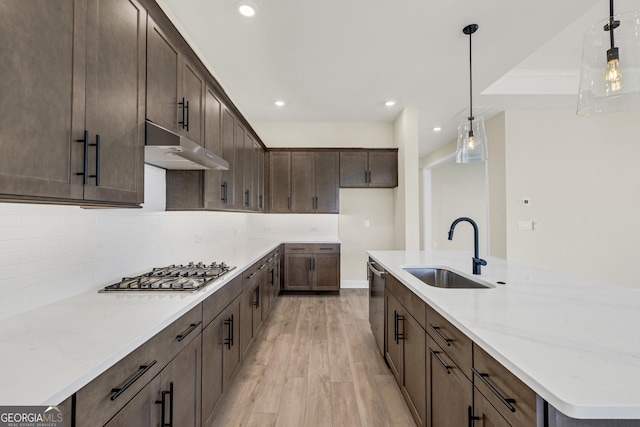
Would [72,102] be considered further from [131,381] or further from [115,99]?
[131,381]

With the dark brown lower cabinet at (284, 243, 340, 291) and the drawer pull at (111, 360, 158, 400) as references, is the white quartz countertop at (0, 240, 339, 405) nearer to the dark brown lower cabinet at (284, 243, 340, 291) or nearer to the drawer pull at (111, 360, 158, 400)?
the drawer pull at (111, 360, 158, 400)

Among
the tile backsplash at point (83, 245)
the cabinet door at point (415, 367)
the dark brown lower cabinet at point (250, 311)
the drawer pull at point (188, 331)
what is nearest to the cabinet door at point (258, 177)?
the tile backsplash at point (83, 245)

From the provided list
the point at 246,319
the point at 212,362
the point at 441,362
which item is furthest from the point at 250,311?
the point at 441,362

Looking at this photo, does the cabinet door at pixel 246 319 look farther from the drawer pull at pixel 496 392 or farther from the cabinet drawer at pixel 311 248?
the cabinet drawer at pixel 311 248

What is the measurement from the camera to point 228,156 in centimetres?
286

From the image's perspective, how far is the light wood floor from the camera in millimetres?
1823

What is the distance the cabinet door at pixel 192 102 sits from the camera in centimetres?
196

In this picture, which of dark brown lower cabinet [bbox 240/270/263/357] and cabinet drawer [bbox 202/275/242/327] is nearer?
cabinet drawer [bbox 202/275/242/327]

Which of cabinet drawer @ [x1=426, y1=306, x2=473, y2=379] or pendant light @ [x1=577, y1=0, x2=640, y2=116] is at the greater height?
pendant light @ [x1=577, y1=0, x2=640, y2=116]

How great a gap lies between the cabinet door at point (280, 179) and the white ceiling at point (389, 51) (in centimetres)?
79

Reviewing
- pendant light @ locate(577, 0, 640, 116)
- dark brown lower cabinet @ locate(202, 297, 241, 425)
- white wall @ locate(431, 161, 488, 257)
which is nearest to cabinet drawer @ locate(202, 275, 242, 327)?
dark brown lower cabinet @ locate(202, 297, 241, 425)

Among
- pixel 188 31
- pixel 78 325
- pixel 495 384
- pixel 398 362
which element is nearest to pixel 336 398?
pixel 398 362

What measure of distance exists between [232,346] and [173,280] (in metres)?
0.67

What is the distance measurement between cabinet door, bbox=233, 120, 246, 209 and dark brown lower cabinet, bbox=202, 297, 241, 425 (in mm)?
1410
